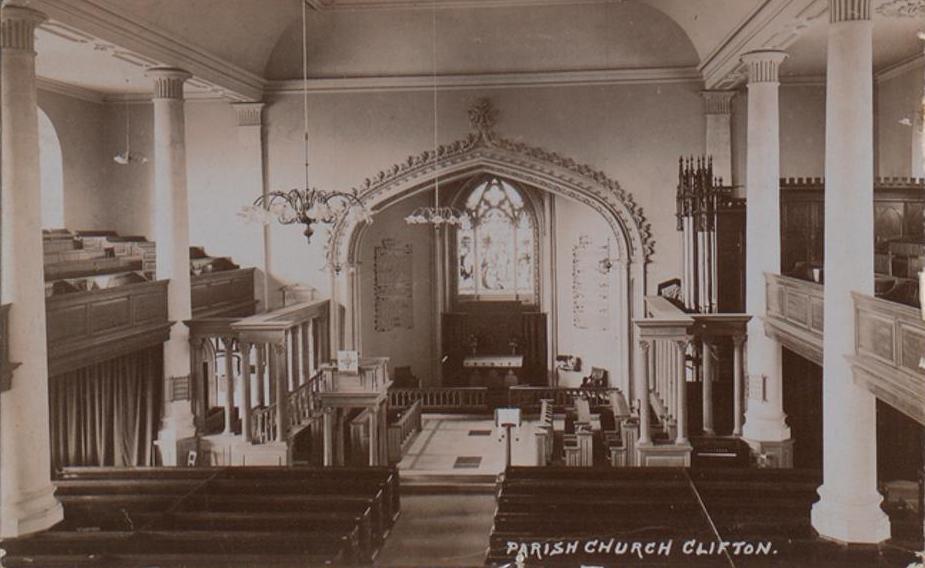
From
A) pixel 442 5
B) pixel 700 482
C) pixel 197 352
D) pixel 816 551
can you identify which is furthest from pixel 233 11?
pixel 816 551

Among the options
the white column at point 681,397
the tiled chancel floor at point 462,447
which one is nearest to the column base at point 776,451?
the white column at point 681,397

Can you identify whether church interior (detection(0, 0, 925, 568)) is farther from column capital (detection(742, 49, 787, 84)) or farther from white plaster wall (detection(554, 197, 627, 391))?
column capital (detection(742, 49, 787, 84))

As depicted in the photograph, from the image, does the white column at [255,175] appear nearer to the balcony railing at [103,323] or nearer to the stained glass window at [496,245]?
the balcony railing at [103,323]

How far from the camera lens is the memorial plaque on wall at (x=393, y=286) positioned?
19.9m

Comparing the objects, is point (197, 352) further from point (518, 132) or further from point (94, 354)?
point (518, 132)

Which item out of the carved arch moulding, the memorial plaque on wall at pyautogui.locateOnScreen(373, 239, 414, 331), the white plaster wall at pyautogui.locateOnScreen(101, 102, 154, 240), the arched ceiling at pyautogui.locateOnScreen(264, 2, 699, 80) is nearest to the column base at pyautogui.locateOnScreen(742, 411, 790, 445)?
the carved arch moulding

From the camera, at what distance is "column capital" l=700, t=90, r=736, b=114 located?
54.6 feet

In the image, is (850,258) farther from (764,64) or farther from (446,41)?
(446,41)

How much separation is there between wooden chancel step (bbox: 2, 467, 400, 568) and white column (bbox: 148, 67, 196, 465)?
2.53m

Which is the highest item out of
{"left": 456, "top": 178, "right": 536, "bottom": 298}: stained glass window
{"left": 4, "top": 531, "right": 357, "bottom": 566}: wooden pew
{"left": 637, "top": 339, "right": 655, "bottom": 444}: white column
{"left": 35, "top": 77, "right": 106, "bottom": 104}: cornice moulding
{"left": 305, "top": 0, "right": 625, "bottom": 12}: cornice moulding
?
{"left": 305, "top": 0, "right": 625, "bottom": 12}: cornice moulding

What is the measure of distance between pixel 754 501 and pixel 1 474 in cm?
822

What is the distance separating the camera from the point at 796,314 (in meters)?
11.8

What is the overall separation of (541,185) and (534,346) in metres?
4.66

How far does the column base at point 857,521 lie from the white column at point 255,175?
39.3 feet
